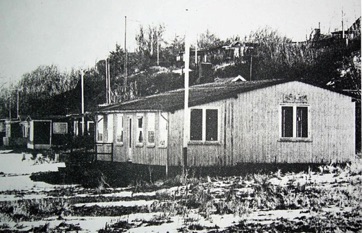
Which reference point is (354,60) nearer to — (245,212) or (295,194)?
(295,194)

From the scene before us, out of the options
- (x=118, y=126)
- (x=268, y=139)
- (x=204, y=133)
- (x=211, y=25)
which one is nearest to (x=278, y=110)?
(x=268, y=139)

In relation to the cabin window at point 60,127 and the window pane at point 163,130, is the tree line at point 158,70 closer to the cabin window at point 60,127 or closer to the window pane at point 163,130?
the cabin window at point 60,127

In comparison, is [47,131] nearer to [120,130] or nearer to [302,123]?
[120,130]

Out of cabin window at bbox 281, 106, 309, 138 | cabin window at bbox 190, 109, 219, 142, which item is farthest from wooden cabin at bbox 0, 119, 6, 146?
cabin window at bbox 281, 106, 309, 138

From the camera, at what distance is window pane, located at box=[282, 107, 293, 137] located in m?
4.19

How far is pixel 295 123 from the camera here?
420 cm

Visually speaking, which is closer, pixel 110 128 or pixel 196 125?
pixel 196 125

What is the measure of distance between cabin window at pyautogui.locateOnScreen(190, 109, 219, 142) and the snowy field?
14.2 inches

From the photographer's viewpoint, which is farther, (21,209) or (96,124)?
(96,124)

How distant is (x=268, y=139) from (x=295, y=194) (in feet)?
1.75

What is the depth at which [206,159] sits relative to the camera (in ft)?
13.5

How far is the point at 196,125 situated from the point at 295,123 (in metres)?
0.87

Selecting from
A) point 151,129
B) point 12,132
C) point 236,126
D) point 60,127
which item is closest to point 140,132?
point 151,129

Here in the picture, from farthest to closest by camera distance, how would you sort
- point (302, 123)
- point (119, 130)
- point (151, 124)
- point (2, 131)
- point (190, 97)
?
point (119, 130) < point (302, 123) < point (151, 124) < point (190, 97) < point (2, 131)
